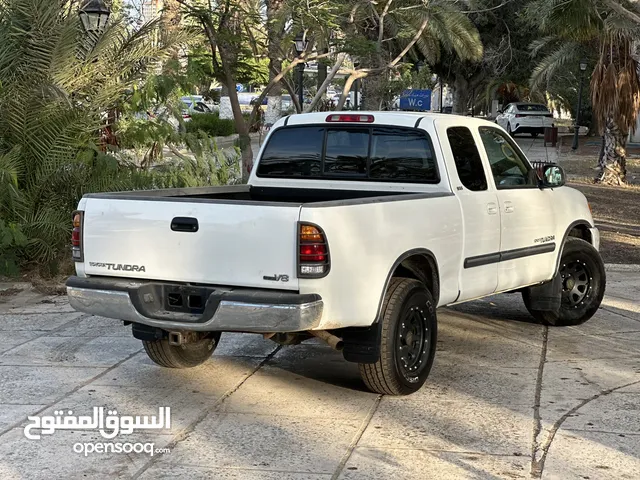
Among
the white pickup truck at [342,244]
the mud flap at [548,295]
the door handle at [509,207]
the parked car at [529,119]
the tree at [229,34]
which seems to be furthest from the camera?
the parked car at [529,119]

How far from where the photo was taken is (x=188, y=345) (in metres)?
7.01

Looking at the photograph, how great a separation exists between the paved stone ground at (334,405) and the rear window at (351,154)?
1.43 m

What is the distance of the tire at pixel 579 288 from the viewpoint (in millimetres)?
8492

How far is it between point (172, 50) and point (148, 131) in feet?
3.67

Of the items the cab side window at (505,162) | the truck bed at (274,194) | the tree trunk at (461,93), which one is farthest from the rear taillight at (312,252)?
the tree trunk at (461,93)

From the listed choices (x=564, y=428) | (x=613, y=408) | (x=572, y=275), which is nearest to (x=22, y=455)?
(x=564, y=428)

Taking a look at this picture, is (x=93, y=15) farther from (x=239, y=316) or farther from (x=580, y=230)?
(x=239, y=316)

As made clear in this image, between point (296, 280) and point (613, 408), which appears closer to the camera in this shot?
point (296, 280)

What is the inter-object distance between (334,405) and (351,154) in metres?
2.08

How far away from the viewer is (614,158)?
75.3ft

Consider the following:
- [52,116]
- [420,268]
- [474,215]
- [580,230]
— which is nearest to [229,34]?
[52,116]

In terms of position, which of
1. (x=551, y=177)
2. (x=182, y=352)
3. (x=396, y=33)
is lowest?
(x=182, y=352)

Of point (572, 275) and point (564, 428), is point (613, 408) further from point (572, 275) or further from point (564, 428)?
point (572, 275)

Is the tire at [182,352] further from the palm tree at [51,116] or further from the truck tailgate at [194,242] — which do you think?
the palm tree at [51,116]
